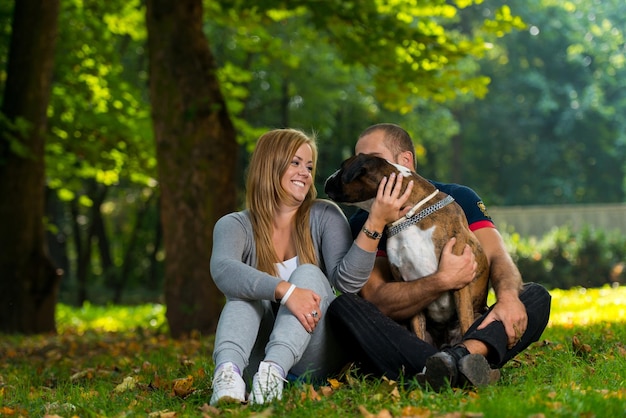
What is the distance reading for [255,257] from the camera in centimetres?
486

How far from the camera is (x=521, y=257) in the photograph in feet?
61.5

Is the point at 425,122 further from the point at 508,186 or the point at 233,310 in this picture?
the point at 233,310

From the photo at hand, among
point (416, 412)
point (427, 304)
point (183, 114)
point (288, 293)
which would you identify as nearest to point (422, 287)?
point (427, 304)

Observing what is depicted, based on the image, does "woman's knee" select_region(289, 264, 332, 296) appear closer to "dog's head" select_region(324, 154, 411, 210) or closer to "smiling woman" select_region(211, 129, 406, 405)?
"smiling woman" select_region(211, 129, 406, 405)

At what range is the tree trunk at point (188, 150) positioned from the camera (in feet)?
32.3

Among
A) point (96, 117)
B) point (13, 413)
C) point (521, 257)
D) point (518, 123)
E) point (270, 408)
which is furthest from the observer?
point (518, 123)

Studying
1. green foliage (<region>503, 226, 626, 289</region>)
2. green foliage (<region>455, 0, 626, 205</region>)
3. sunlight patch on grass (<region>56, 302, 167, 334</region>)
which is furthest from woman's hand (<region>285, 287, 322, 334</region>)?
green foliage (<region>455, 0, 626, 205</region>)

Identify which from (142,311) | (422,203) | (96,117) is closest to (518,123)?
(142,311)

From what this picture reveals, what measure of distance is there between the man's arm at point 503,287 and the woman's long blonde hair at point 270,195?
100 cm

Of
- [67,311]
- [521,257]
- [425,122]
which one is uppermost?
[425,122]

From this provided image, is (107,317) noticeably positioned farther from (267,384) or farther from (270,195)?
(267,384)

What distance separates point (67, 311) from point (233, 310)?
1554 centimetres

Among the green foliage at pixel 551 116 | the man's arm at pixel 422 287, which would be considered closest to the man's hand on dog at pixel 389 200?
the man's arm at pixel 422 287

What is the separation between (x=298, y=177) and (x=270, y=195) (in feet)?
0.63
